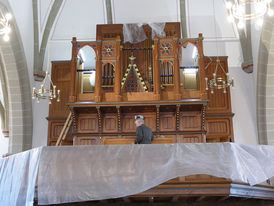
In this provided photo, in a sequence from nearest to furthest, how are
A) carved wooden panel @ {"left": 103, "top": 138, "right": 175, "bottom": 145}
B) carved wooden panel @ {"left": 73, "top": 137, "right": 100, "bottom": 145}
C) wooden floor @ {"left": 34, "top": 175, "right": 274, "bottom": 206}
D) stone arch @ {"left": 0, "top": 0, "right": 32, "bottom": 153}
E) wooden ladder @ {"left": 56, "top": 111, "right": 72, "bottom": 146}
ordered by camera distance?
wooden floor @ {"left": 34, "top": 175, "right": 274, "bottom": 206}, carved wooden panel @ {"left": 103, "top": 138, "right": 175, "bottom": 145}, carved wooden panel @ {"left": 73, "top": 137, "right": 100, "bottom": 145}, wooden ladder @ {"left": 56, "top": 111, "right": 72, "bottom": 146}, stone arch @ {"left": 0, "top": 0, "right": 32, "bottom": 153}

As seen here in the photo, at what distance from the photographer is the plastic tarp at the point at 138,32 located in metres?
13.4

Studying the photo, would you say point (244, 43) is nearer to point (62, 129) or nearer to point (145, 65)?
point (145, 65)

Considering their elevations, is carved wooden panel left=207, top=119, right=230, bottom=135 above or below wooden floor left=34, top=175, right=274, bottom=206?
above

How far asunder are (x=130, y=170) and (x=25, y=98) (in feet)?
26.5

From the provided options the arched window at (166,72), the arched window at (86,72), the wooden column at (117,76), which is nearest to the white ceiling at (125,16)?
the arched window at (86,72)

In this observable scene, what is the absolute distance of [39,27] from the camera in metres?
14.2

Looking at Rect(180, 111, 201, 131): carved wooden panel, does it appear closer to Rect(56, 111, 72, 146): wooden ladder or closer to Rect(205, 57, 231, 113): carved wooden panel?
Rect(205, 57, 231, 113): carved wooden panel

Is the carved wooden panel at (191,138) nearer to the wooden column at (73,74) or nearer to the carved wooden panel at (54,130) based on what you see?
the wooden column at (73,74)

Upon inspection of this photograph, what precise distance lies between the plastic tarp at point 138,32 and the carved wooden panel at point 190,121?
3.20m

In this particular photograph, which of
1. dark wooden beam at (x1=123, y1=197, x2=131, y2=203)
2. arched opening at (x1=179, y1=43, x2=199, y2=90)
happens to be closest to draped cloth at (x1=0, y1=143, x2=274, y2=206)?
dark wooden beam at (x1=123, y1=197, x2=131, y2=203)

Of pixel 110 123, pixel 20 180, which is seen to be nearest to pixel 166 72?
pixel 110 123

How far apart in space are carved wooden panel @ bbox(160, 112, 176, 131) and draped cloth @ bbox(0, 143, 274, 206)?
16.6 feet

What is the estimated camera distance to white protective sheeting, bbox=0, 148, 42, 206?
6479 millimetres

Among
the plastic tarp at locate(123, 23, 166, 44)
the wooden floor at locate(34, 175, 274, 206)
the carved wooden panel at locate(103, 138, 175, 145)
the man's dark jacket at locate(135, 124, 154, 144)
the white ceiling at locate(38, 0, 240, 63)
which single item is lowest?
the wooden floor at locate(34, 175, 274, 206)
